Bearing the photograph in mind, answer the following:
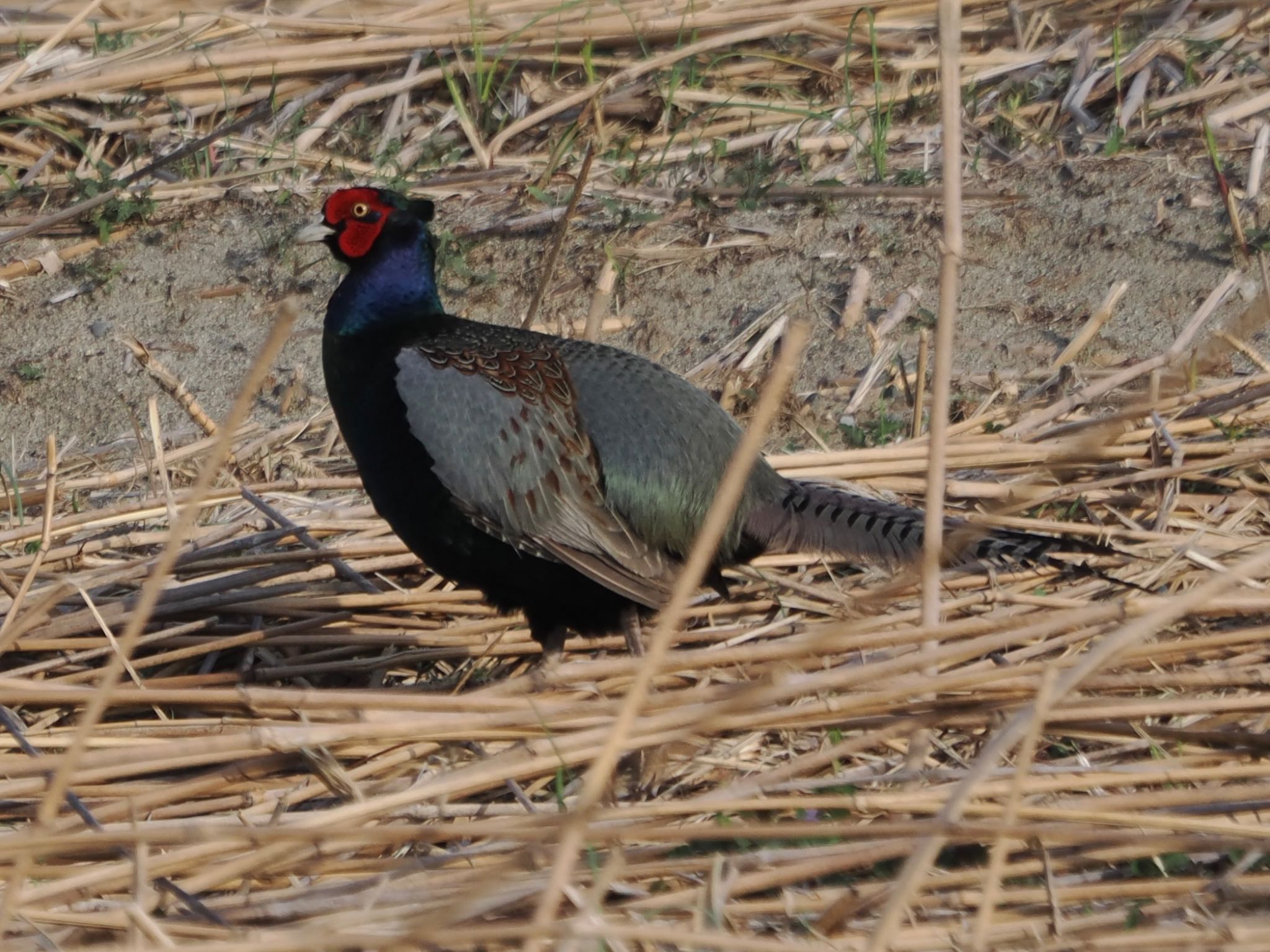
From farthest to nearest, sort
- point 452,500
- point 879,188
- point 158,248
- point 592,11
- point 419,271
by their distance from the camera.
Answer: point 592,11, point 158,248, point 879,188, point 419,271, point 452,500

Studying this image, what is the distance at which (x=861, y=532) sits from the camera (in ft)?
11.5

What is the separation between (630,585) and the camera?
3676 millimetres

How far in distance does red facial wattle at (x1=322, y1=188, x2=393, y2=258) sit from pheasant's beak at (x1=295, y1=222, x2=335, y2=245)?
31 mm

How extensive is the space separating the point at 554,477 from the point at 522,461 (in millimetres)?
84

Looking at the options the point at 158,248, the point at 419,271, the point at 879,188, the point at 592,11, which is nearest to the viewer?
the point at 419,271

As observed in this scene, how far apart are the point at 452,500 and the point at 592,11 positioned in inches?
126

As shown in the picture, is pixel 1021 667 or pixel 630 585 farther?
pixel 630 585

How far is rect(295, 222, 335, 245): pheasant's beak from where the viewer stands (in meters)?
4.04

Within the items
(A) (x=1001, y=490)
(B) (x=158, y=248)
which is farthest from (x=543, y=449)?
(B) (x=158, y=248)

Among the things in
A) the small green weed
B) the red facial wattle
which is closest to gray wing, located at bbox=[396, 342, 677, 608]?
the red facial wattle

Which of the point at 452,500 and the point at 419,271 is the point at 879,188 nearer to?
the point at 419,271

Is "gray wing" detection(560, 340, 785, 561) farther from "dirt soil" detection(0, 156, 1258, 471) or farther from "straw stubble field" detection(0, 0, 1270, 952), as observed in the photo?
"dirt soil" detection(0, 156, 1258, 471)

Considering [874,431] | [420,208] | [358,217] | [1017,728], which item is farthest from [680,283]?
[1017,728]

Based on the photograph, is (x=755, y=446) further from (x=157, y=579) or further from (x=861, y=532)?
(x=861, y=532)
